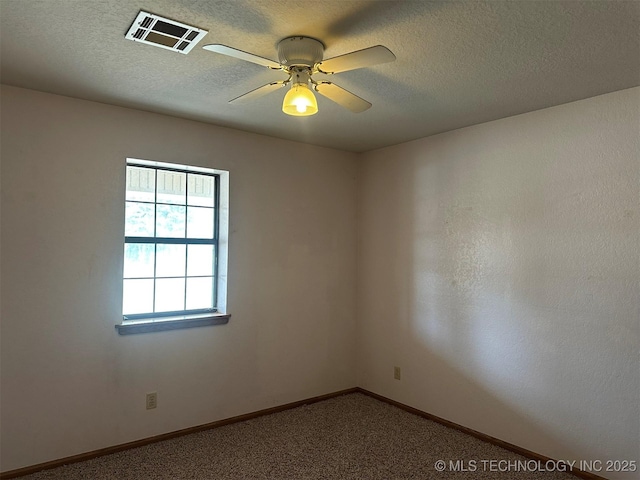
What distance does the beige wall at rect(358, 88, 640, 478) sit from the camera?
2.63m

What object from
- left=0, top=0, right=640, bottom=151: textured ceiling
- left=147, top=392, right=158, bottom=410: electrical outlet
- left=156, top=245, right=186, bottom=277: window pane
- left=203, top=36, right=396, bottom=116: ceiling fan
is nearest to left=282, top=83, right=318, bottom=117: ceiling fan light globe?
left=203, top=36, right=396, bottom=116: ceiling fan

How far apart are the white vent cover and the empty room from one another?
0.06 feet

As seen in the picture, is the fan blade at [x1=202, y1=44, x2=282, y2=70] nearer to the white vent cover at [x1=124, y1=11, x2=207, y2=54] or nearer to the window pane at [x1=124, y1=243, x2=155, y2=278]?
the white vent cover at [x1=124, y1=11, x2=207, y2=54]

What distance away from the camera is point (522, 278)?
308 centimetres

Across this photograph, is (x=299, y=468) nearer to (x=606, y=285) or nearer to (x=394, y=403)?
(x=394, y=403)

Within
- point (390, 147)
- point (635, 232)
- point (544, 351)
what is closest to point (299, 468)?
point (544, 351)

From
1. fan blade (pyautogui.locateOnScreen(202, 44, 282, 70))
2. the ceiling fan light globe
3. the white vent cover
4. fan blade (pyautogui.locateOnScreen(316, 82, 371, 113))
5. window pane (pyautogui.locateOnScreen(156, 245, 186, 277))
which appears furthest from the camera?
window pane (pyautogui.locateOnScreen(156, 245, 186, 277))

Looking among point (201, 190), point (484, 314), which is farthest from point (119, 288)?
point (484, 314)

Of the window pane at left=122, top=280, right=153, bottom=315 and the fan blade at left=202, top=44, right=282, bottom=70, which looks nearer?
the fan blade at left=202, top=44, right=282, bottom=70

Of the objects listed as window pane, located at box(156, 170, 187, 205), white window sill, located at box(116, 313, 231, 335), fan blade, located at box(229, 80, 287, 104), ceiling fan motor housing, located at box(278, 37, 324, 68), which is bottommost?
white window sill, located at box(116, 313, 231, 335)

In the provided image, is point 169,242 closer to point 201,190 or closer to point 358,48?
point 201,190

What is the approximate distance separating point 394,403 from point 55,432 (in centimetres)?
269

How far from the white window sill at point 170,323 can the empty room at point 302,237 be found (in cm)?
2

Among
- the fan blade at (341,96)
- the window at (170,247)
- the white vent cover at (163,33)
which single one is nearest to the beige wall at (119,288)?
the window at (170,247)
